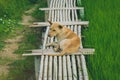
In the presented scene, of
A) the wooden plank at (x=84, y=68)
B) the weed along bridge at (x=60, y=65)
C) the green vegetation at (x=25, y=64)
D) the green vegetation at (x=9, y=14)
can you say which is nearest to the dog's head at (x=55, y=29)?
the weed along bridge at (x=60, y=65)

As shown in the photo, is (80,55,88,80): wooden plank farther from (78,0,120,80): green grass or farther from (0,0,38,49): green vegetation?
(0,0,38,49): green vegetation

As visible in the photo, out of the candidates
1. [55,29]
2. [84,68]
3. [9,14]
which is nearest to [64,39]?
[55,29]

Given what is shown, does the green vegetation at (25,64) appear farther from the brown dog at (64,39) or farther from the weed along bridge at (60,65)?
the brown dog at (64,39)

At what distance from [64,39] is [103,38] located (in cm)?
69

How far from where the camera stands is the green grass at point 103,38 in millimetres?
4996

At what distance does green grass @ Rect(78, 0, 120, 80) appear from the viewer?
4996 mm

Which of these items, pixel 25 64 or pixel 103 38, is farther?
pixel 25 64

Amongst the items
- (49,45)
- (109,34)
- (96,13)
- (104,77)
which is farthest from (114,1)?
A: (104,77)

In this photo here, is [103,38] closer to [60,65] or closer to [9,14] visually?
[60,65]

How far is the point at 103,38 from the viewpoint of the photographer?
598 cm

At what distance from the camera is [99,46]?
5734 mm

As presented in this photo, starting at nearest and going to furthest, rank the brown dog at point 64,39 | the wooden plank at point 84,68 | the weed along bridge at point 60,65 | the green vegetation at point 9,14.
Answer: the wooden plank at point 84,68, the weed along bridge at point 60,65, the brown dog at point 64,39, the green vegetation at point 9,14

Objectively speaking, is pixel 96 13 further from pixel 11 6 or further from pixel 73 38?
pixel 11 6

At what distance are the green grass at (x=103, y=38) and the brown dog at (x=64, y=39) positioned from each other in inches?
9.8
